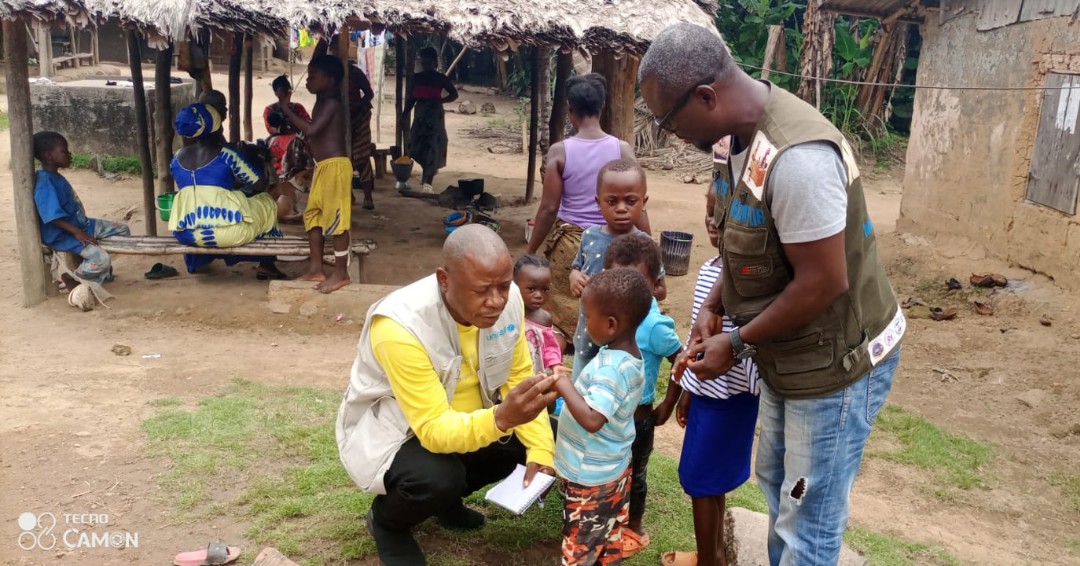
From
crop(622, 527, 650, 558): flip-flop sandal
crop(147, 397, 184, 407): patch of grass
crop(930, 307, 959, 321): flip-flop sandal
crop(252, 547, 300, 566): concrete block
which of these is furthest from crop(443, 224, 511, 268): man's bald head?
crop(930, 307, 959, 321): flip-flop sandal

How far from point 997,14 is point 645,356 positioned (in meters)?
6.84

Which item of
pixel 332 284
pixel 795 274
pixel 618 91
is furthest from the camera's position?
pixel 618 91

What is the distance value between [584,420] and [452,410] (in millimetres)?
493

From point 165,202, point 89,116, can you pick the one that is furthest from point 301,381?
point 89,116

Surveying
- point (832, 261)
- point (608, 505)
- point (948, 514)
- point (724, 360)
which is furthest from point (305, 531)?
point (948, 514)

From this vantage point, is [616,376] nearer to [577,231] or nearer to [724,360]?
[724,360]

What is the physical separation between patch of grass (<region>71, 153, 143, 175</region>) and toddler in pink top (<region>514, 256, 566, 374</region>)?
965 cm

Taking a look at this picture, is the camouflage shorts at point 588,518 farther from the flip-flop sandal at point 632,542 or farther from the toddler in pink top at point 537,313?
the toddler in pink top at point 537,313

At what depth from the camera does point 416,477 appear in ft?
9.00

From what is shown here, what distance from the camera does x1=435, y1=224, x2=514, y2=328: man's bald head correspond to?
2.56 meters

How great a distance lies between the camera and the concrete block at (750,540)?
3.08 metres

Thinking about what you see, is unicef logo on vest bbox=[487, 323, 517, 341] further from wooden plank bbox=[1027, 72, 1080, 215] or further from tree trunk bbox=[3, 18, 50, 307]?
wooden plank bbox=[1027, 72, 1080, 215]

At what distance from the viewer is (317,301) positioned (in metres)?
6.57

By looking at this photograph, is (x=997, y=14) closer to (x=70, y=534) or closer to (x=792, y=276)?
(x=792, y=276)
